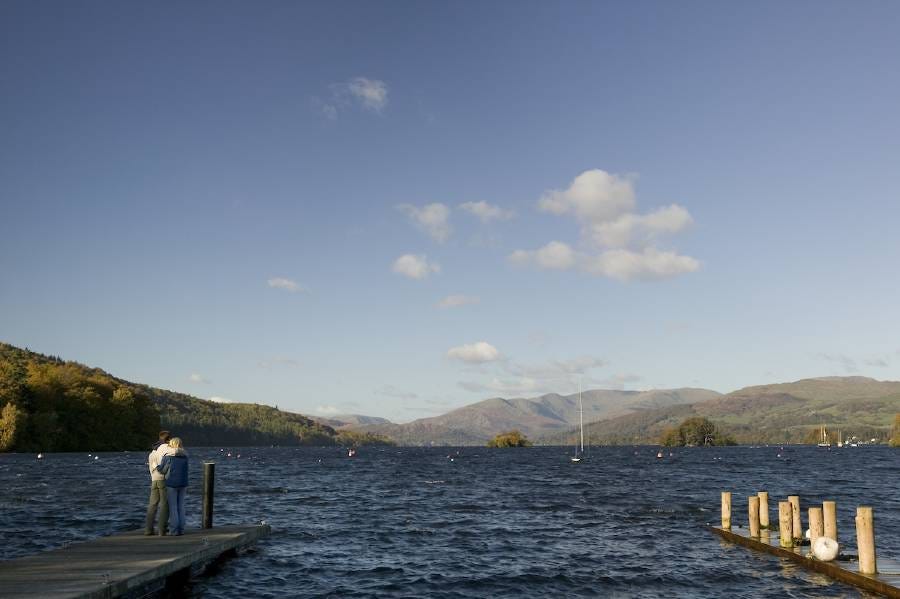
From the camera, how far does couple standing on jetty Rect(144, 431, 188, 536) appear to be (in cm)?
2362

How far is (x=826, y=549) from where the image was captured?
82.1 ft

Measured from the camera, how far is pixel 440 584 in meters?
24.5

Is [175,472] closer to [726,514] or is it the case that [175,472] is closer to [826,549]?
[826,549]

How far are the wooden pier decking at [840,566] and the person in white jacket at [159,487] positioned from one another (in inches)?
915

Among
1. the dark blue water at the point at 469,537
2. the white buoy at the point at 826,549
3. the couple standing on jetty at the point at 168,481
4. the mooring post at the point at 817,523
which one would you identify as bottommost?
the dark blue water at the point at 469,537

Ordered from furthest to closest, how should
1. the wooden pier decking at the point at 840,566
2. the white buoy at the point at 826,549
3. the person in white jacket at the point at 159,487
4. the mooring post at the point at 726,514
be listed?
1. the mooring post at the point at 726,514
2. the white buoy at the point at 826,549
3. the person in white jacket at the point at 159,487
4. the wooden pier decking at the point at 840,566

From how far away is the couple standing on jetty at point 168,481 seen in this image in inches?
930

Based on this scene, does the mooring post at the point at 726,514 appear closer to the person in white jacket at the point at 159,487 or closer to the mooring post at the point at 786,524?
the mooring post at the point at 786,524

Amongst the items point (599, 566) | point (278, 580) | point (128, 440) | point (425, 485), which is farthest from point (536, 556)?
point (128, 440)

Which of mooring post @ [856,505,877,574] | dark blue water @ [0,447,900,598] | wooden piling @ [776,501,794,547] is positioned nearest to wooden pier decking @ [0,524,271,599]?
dark blue water @ [0,447,900,598]

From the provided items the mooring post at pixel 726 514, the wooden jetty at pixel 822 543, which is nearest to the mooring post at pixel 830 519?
the wooden jetty at pixel 822 543

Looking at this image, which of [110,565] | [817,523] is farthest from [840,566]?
[110,565]

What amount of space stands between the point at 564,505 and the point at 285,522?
69.7 ft

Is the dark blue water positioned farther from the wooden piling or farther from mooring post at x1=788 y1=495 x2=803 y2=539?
mooring post at x1=788 y1=495 x2=803 y2=539
